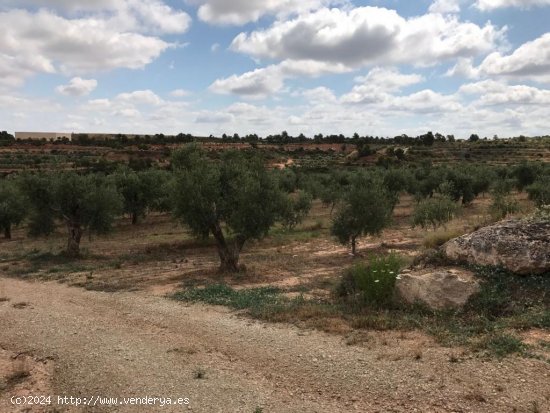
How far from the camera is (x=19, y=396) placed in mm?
8586

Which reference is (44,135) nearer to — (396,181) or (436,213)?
(396,181)

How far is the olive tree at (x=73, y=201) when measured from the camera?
87.0 ft

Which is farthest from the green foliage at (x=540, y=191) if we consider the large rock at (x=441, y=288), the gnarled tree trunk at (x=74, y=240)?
the gnarled tree trunk at (x=74, y=240)

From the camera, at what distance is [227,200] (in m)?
21.0

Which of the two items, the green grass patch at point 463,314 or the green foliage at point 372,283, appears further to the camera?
the green foliage at point 372,283

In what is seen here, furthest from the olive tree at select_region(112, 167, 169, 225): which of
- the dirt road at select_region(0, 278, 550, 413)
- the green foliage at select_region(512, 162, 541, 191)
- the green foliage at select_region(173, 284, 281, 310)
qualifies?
the green foliage at select_region(512, 162, 541, 191)

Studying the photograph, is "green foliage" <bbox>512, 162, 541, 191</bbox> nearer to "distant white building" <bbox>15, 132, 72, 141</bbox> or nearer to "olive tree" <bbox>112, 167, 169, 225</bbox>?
"olive tree" <bbox>112, 167, 169, 225</bbox>

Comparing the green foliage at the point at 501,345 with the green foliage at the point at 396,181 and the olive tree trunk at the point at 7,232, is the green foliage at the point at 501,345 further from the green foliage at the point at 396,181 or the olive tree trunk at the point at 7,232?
the green foliage at the point at 396,181

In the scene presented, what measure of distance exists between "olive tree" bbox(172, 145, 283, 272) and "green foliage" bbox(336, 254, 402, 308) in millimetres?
7014

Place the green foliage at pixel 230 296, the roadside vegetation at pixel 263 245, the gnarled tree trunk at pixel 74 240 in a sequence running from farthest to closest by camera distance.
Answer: the gnarled tree trunk at pixel 74 240, the green foliage at pixel 230 296, the roadside vegetation at pixel 263 245

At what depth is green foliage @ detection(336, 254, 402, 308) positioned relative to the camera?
1238cm

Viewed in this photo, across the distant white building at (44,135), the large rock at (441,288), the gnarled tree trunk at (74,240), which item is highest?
the distant white building at (44,135)

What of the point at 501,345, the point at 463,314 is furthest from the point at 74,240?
the point at 501,345

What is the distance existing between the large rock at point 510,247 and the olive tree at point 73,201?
21157 mm
